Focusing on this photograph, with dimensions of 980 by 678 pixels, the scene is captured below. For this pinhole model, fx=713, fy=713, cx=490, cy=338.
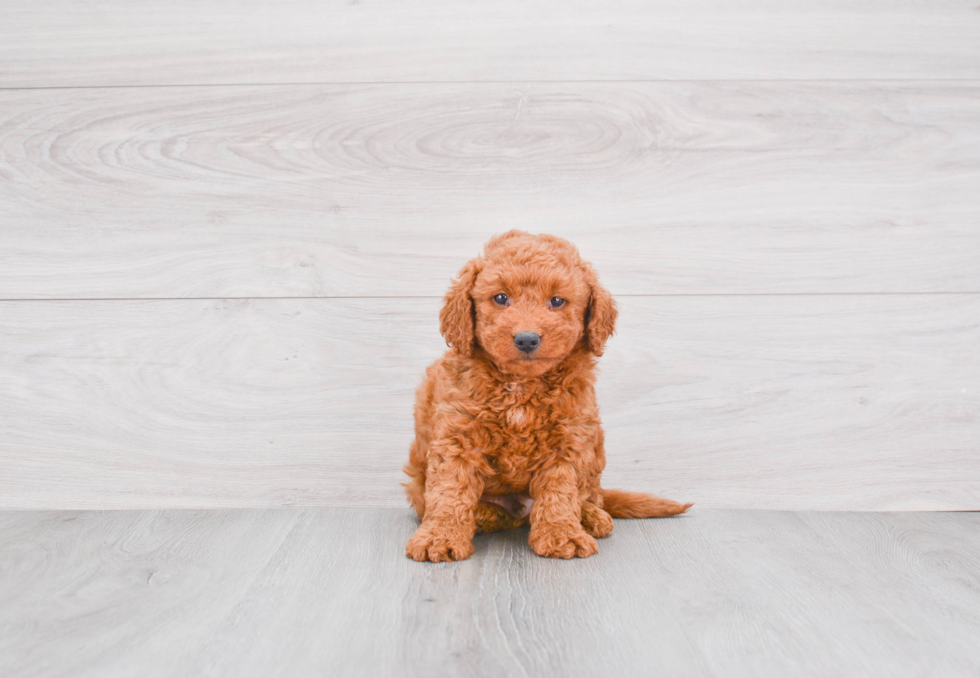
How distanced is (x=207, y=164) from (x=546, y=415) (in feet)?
2.74

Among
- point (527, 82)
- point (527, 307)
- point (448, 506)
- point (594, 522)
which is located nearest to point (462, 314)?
point (527, 307)

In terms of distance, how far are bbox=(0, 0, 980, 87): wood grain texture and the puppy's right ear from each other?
53cm

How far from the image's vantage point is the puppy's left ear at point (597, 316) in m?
1.07

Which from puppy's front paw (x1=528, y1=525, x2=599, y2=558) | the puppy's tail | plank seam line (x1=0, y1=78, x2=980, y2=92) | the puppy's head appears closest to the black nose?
the puppy's head

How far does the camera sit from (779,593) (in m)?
0.93

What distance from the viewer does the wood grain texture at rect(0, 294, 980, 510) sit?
4.50ft

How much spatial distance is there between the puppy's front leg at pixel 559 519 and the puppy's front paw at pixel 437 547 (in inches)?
4.3

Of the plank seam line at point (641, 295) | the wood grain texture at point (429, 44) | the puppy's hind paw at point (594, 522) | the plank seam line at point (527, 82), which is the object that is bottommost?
the puppy's hind paw at point (594, 522)

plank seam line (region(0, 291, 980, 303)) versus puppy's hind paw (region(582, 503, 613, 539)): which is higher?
plank seam line (region(0, 291, 980, 303))

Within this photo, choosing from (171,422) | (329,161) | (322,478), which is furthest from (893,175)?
(171,422)

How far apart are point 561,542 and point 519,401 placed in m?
0.21

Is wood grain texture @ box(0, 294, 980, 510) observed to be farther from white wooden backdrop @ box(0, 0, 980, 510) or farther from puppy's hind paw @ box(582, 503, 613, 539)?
puppy's hind paw @ box(582, 503, 613, 539)

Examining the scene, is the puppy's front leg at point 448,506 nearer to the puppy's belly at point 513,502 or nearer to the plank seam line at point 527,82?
the puppy's belly at point 513,502

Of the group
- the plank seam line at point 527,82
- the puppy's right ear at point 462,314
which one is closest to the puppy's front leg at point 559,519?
the puppy's right ear at point 462,314
